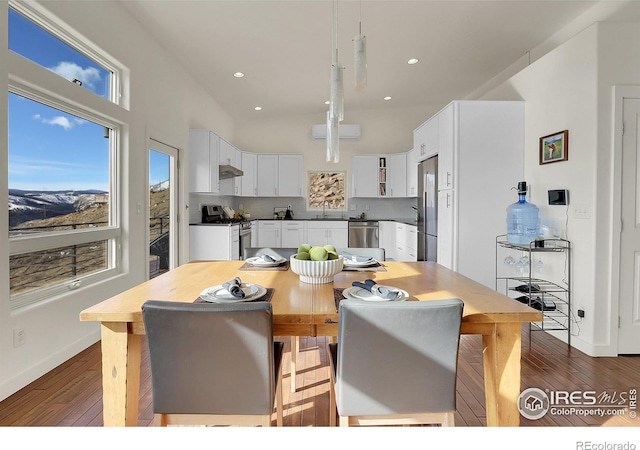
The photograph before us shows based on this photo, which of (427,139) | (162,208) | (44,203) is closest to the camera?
(44,203)

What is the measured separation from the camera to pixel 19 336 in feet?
7.13

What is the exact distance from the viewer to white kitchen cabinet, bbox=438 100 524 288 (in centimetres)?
362

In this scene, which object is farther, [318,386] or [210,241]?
[210,241]

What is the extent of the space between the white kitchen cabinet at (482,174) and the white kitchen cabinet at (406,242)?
56.6 inches

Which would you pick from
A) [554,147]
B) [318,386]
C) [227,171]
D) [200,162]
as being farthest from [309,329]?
[227,171]

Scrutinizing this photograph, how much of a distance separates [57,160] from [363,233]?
4787 millimetres

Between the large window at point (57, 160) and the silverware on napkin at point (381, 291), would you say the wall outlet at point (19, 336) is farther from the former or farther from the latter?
the silverware on napkin at point (381, 291)

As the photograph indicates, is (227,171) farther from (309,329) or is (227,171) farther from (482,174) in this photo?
(309,329)

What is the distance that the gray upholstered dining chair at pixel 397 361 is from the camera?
43.5 inches

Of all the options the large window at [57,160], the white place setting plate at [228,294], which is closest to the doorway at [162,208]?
the large window at [57,160]

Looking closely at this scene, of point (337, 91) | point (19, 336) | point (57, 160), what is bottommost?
point (19, 336)

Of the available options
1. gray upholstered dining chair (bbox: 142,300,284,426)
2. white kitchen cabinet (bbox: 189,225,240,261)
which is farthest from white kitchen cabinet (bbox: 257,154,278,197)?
gray upholstered dining chair (bbox: 142,300,284,426)

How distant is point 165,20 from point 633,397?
4643mm

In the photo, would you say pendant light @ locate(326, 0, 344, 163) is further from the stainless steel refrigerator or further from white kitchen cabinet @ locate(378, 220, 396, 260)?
white kitchen cabinet @ locate(378, 220, 396, 260)
